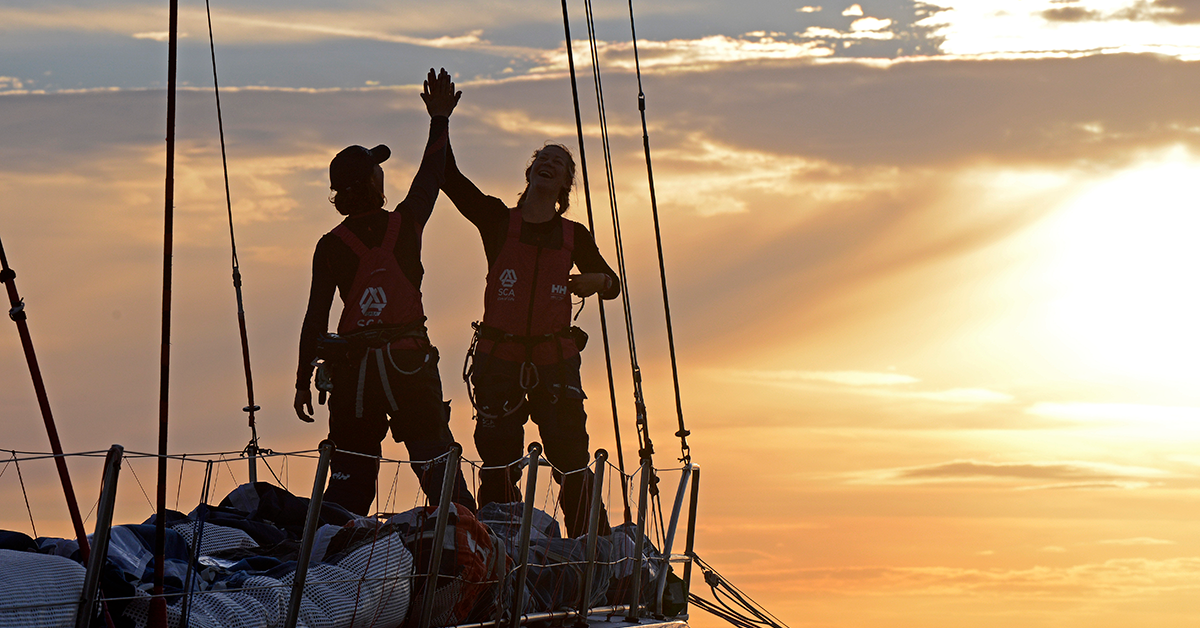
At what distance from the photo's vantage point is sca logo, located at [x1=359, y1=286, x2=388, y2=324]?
27.5 feet

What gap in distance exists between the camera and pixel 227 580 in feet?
20.5

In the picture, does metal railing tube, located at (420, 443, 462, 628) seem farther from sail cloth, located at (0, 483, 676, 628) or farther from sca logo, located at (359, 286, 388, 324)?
sca logo, located at (359, 286, 388, 324)

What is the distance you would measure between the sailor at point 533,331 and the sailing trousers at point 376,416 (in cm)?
67

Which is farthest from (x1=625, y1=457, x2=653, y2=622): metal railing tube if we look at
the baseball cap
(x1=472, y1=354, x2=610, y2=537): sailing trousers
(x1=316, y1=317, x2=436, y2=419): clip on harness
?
the baseball cap

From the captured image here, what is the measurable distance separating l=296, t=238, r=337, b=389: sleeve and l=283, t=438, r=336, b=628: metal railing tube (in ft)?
8.53

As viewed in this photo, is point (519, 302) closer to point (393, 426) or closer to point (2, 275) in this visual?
point (393, 426)

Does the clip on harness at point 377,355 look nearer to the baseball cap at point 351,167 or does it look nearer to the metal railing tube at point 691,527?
the baseball cap at point 351,167

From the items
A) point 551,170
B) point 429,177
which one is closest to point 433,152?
point 429,177

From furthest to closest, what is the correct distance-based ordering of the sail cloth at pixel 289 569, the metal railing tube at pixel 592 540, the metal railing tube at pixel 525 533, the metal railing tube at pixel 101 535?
1. the metal railing tube at pixel 592 540
2. the metal railing tube at pixel 525 533
3. the sail cloth at pixel 289 569
4. the metal railing tube at pixel 101 535

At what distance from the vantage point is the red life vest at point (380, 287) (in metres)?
8.38

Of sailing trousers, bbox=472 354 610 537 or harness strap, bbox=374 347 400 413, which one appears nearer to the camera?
harness strap, bbox=374 347 400 413

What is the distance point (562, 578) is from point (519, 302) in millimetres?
1781

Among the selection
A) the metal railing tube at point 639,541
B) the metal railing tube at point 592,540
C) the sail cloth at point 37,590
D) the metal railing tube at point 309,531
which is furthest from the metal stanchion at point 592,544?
the sail cloth at point 37,590

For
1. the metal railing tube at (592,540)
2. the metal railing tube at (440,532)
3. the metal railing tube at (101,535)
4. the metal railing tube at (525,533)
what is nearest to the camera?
the metal railing tube at (101,535)
